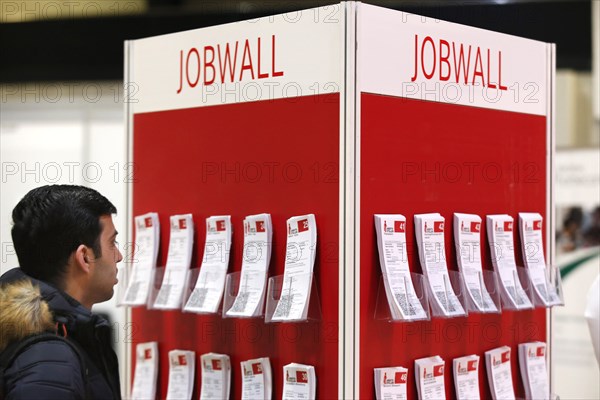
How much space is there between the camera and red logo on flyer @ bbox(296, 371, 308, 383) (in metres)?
2.79

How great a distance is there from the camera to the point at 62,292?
2.37m

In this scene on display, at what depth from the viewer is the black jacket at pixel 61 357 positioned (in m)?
2.09

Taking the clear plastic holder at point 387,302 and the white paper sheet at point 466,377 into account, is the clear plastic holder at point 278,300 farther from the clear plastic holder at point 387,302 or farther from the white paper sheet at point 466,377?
the white paper sheet at point 466,377

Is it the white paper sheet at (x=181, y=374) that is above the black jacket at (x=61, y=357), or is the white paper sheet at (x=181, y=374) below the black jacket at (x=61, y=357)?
below

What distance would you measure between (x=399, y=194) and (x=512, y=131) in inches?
26.2

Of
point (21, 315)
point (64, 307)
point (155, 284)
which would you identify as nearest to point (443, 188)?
point (155, 284)

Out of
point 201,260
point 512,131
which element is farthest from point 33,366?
point 512,131

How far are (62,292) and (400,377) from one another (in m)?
1.07

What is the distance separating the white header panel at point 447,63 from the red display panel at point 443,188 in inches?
1.8

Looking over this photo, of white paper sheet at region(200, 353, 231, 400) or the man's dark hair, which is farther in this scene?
white paper sheet at region(200, 353, 231, 400)

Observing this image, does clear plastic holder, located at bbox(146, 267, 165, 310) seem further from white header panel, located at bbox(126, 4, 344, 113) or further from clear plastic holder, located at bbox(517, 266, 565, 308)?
clear plastic holder, located at bbox(517, 266, 565, 308)

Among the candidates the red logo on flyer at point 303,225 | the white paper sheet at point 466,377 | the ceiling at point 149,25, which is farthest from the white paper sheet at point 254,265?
the ceiling at point 149,25

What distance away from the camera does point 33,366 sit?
2115 mm

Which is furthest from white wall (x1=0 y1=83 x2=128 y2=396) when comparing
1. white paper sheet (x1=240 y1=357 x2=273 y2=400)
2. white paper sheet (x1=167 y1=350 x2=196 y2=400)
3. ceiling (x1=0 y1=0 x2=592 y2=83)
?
white paper sheet (x1=240 y1=357 x2=273 y2=400)
